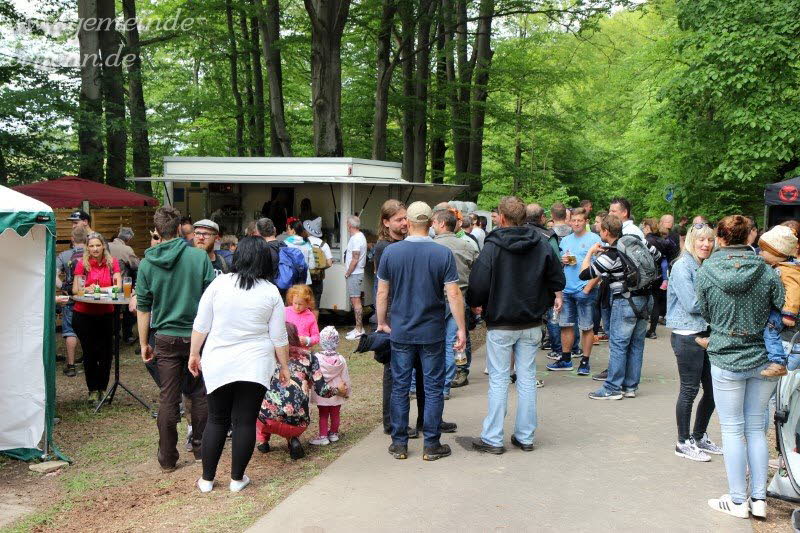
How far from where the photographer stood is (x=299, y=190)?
14.3 meters

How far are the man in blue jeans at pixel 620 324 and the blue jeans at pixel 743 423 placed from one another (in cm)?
267

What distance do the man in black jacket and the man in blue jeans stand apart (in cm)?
172

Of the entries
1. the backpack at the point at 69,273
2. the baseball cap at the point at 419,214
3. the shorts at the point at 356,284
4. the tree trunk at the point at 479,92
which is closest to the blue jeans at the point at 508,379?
the baseball cap at the point at 419,214

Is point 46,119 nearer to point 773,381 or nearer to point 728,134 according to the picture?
point 773,381

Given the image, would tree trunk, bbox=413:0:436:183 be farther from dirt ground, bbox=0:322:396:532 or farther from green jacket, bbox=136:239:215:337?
green jacket, bbox=136:239:215:337

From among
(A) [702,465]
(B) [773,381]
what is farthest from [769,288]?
(A) [702,465]

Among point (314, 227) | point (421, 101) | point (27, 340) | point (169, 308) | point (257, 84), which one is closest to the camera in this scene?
point (169, 308)

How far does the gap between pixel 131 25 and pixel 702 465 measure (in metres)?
18.2

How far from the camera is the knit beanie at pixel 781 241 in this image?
16.6 ft

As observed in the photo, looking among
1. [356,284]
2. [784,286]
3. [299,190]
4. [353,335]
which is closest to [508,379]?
[784,286]

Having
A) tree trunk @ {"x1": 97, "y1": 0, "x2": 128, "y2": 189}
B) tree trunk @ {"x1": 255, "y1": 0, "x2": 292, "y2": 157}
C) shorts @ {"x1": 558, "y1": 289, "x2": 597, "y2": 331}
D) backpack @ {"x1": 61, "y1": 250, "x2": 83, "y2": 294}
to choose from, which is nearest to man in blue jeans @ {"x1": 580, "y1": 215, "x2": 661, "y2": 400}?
shorts @ {"x1": 558, "y1": 289, "x2": 597, "y2": 331}

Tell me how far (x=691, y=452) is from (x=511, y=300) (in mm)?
1811

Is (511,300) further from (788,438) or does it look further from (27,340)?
(27,340)

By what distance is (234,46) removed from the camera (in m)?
25.7
